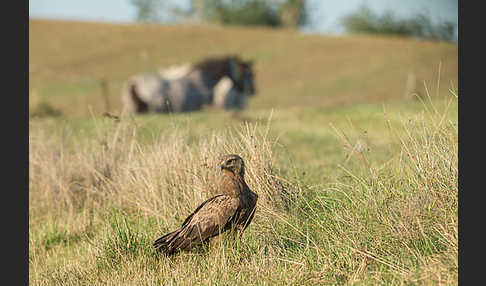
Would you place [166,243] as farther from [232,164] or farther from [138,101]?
[138,101]

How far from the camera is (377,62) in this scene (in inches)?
1569

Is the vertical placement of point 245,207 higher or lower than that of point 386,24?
lower

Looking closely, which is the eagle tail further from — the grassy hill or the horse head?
the grassy hill

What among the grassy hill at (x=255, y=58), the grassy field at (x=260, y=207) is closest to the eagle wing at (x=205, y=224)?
the grassy field at (x=260, y=207)

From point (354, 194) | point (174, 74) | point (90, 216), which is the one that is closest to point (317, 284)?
point (354, 194)

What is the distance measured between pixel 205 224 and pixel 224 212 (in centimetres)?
21

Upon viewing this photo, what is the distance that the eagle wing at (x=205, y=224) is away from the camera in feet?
12.8

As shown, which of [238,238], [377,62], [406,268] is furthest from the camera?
[377,62]

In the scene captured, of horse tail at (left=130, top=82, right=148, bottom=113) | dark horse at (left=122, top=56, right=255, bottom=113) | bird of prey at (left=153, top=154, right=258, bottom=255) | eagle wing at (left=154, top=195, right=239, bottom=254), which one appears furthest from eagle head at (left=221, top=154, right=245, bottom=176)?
horse tail at (left=130, top=82, right=148, bottom=113)

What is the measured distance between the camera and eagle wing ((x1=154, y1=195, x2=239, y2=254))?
3.89 m

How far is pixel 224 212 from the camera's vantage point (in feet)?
12.7

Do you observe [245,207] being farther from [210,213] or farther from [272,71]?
[272,71]

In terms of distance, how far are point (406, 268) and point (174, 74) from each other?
60.0 feet

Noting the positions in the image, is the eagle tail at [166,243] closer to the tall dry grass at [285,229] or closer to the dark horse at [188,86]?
the tall dry grass at [285,229]
